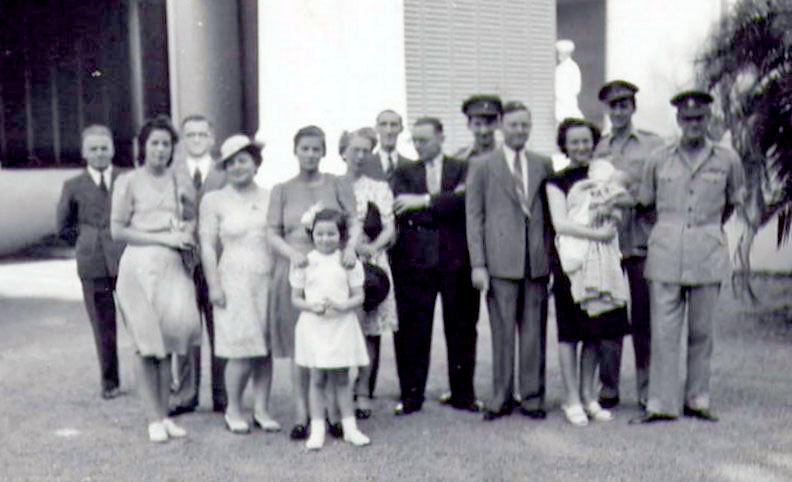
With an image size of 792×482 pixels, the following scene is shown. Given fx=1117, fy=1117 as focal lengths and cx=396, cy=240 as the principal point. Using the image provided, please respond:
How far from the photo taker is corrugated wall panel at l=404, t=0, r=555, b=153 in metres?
14.3

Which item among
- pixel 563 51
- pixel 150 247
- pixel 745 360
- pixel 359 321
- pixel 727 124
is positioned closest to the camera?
pixel 150 247

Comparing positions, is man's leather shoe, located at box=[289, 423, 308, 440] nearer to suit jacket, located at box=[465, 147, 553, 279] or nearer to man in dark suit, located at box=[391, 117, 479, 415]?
man in dark suit, located at box=[391, 117, 479, 415]

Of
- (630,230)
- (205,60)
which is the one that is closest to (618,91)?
(630,230)

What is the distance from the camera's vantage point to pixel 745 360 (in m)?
8.49

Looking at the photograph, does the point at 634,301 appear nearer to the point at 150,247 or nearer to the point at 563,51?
the point at 150,247

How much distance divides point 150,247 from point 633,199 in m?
2.94

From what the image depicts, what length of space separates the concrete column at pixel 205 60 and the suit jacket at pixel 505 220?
11.6m

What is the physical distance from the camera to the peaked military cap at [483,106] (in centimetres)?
686

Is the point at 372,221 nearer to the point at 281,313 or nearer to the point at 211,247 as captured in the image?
the point at 281,313

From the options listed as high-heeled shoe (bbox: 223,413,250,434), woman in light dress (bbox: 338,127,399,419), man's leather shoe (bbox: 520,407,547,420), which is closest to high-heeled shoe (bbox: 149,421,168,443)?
high-heeled shoe (bbox: 223,413,250,434)

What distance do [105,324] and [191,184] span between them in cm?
143

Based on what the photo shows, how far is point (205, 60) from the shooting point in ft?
59.3

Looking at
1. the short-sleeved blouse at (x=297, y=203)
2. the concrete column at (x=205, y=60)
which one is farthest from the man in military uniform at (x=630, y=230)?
the concrete column at (x=205, y=60)

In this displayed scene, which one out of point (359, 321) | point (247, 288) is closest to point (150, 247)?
point (247, 288)
